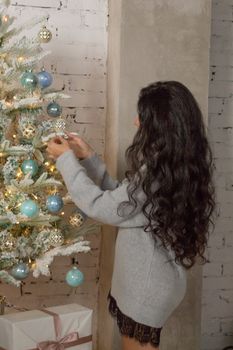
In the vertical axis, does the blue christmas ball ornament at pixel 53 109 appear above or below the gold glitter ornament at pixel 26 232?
above

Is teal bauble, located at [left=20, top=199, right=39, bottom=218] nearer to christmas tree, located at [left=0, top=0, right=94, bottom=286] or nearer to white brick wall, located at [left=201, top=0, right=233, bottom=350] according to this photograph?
christmas tree, located at [left=0, top=0, right=94, bottom=286]

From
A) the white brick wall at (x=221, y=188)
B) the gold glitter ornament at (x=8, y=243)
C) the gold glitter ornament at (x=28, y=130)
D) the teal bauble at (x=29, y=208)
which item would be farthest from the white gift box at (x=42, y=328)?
the white brick wall at (x=221, y=188)

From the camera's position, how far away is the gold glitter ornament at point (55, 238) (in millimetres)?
2271

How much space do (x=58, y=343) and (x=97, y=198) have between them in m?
0.55

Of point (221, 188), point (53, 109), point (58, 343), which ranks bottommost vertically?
point (58, 343)

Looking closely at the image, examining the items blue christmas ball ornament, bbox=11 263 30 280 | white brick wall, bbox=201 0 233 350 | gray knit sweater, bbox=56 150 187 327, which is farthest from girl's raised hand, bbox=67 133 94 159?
white brick wall, bbox=201 0 233 350

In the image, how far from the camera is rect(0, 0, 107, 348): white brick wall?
304 centimetres

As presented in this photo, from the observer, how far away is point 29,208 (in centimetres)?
214

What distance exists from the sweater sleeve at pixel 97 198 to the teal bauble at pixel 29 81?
0.28 metres

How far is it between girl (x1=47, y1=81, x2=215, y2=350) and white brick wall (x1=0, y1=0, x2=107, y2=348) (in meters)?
0.86

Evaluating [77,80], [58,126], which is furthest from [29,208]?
[77,80]

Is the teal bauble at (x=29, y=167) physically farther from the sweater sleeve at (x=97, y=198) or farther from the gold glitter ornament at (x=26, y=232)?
the gold glitter ornament at (x=26, y=232)

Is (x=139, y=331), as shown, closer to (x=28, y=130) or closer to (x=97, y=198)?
(x=97, y=198)

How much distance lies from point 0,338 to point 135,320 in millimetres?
498
